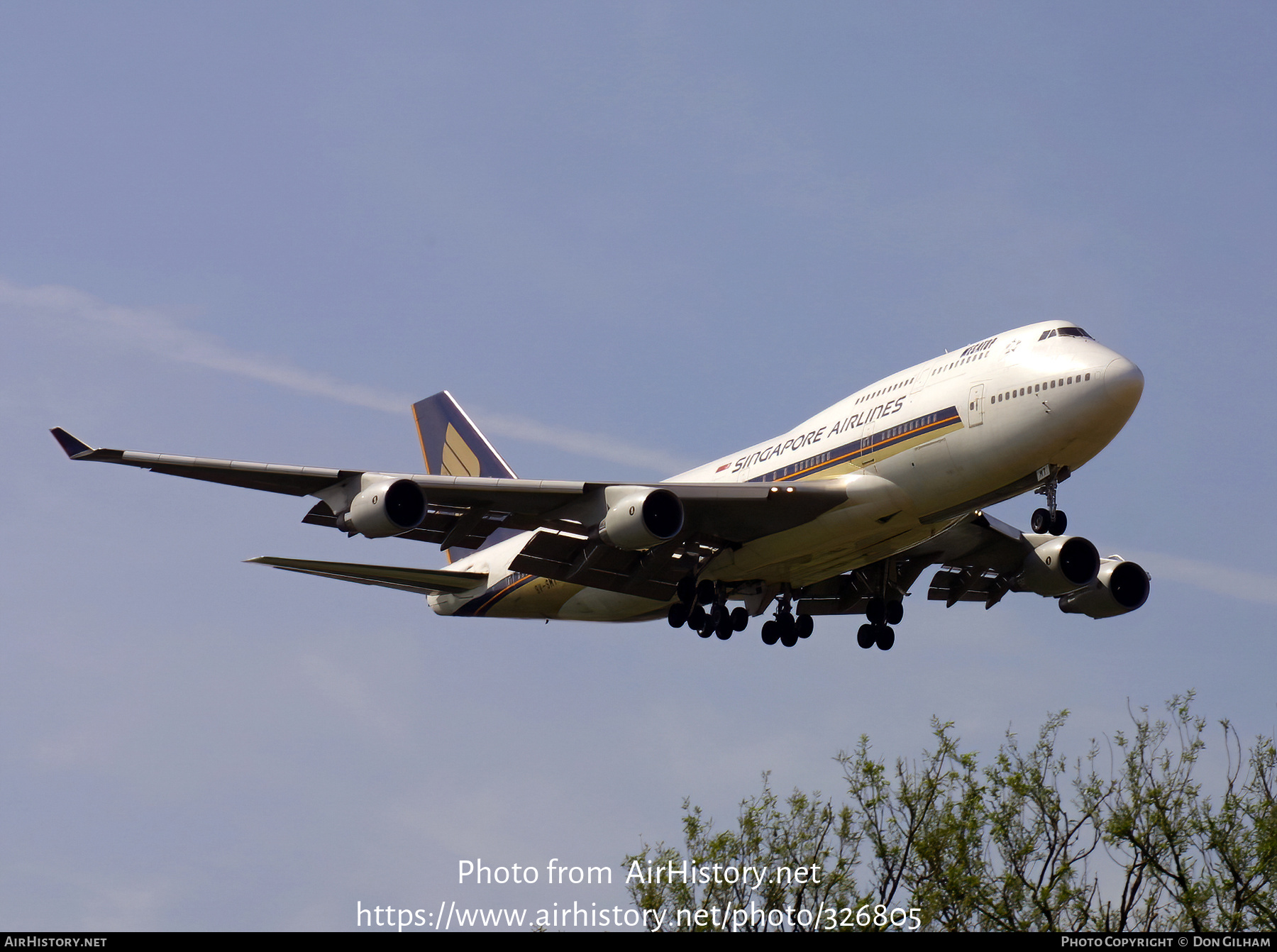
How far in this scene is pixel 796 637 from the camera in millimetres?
38562

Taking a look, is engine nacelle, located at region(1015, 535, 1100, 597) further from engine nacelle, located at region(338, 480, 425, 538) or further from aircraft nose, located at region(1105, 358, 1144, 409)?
engine nacelle, located at region(338, 480, 425, 538)

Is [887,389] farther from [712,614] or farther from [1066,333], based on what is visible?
[712,614]

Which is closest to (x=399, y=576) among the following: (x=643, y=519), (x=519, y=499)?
(x=519, y=499)

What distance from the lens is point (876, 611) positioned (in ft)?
126

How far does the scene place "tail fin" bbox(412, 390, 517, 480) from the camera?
4500cm

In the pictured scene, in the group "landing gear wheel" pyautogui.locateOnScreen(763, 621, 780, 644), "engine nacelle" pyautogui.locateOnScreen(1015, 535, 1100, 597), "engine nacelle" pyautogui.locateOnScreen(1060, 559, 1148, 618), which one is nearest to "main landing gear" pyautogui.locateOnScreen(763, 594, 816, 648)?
"landing gear wheel" pyautogui.locateOnScreen(763, 621, 780, 644)

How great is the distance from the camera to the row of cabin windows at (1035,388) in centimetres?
2917

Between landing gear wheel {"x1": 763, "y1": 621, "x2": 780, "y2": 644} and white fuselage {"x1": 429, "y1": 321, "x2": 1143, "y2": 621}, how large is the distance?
2360 mm

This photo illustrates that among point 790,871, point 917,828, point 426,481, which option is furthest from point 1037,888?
point 426,481

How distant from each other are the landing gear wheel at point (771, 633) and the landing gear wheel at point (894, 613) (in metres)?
2.97

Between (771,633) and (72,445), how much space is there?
18938mm

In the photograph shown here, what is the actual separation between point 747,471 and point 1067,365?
937cm

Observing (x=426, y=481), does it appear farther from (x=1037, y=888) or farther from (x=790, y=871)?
(x=1037, y=888)
